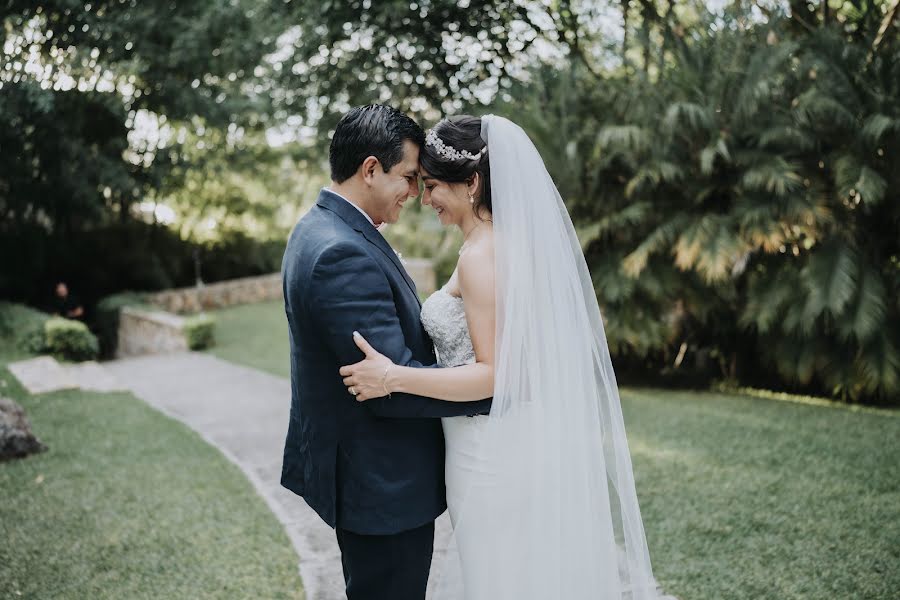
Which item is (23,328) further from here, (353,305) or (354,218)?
(353,305)

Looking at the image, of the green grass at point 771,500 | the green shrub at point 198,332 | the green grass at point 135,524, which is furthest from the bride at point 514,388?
the green shrub at point 198,332

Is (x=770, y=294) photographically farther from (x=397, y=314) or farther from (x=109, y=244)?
(x=109, y=244)

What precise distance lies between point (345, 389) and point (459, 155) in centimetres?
86

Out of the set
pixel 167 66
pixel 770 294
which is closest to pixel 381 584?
pixel 770 294

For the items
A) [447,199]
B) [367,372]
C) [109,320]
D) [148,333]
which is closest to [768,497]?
[447,199]

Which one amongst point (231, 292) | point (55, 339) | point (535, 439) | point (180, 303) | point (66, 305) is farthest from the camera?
point (231, 292)

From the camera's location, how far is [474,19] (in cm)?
873

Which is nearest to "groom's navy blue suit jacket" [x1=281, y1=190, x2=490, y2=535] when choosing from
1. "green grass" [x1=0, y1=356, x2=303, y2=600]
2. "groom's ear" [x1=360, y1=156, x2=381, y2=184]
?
"groom's ear" [x1=360, y1=156, x2=381, y2=184]

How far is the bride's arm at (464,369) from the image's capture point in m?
2.02

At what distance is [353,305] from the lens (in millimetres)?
2000

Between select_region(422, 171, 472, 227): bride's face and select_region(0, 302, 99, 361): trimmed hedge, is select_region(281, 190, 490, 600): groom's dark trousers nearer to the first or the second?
select_region(422, 171, 472, 227): bride's face

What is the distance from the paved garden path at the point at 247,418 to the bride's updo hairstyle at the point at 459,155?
2403mm

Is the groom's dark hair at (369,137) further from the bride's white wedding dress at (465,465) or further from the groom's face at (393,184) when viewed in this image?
the bride's white wedding dress at (465,465)

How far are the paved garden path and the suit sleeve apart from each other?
215cm
